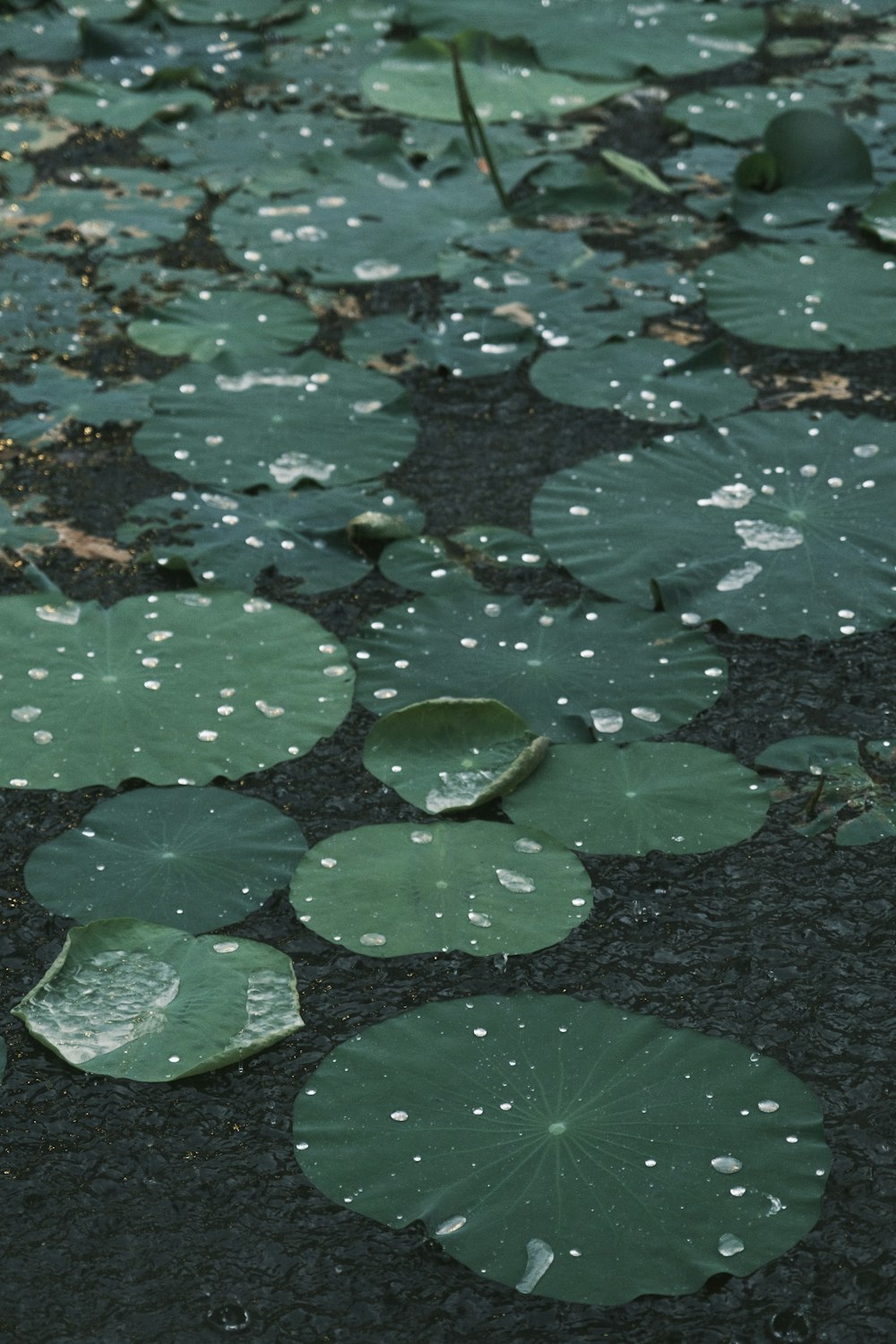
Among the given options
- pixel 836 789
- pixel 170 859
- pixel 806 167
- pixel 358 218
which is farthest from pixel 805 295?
pixel 170 859

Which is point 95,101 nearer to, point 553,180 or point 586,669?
point 553,180

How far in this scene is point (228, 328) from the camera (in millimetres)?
2777

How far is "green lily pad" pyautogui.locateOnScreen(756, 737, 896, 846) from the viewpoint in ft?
5.88

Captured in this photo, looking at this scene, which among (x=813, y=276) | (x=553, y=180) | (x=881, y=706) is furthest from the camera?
(x=553, y=180)

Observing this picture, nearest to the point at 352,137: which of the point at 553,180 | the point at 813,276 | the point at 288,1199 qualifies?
the point at 553,180

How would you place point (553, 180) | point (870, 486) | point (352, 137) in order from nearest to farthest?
point (870, 486) → point (553, 180) → point (352, 137)

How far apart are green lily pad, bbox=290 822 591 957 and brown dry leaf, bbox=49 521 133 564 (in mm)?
716

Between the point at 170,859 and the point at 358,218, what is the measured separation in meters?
1.84

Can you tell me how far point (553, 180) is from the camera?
10.7 ft

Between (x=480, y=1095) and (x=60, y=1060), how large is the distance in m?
0.43

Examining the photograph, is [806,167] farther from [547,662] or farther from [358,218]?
[547,662]

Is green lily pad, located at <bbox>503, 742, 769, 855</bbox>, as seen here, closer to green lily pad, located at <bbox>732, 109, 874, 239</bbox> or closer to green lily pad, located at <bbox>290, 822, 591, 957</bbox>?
green lily pad, located at <bbox>290, 822, 591, 957</bbox>

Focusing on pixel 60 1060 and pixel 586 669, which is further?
pixel 586 669

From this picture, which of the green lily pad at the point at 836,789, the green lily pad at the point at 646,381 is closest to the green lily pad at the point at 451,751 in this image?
the green lily pad at the point at 836,789
